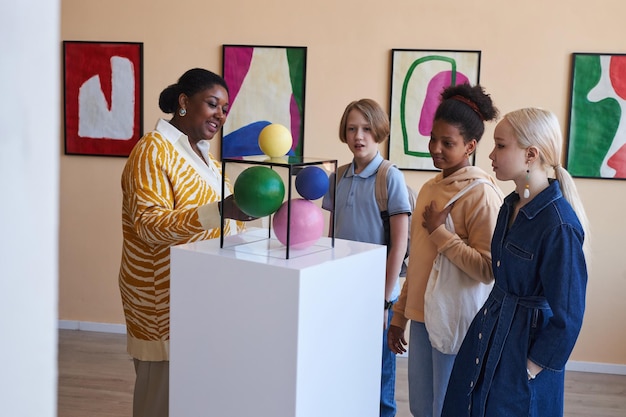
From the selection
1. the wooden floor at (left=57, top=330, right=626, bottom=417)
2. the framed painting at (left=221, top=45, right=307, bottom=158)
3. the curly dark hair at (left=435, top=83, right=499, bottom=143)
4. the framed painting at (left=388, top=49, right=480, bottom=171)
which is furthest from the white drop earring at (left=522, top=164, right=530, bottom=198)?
the framed painting at (left=221, top=45, right=307, bottom=158)

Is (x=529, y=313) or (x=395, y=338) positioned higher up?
(x=529, y=313)

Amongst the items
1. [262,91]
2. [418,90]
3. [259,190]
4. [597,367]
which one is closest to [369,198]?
[259,190]

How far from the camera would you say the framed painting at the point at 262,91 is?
13.9ft

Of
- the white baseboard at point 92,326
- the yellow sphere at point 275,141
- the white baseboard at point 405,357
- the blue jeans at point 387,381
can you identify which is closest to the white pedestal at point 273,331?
the yellow sphere at point 275,141

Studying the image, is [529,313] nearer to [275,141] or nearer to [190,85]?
[275,141]

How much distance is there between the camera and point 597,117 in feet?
13.1

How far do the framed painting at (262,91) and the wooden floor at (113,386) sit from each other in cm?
150

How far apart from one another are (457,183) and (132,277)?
1117 millimetres

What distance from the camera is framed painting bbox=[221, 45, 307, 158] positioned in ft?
13.9

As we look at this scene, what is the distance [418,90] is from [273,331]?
2.92m

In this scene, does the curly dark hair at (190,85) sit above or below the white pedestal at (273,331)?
above

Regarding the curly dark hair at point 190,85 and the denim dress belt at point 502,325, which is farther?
the curly dark hair at point 190,85

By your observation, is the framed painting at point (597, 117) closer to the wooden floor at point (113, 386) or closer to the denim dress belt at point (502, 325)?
the wooden floor at point (113, 386)

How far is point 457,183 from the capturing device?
227cm
